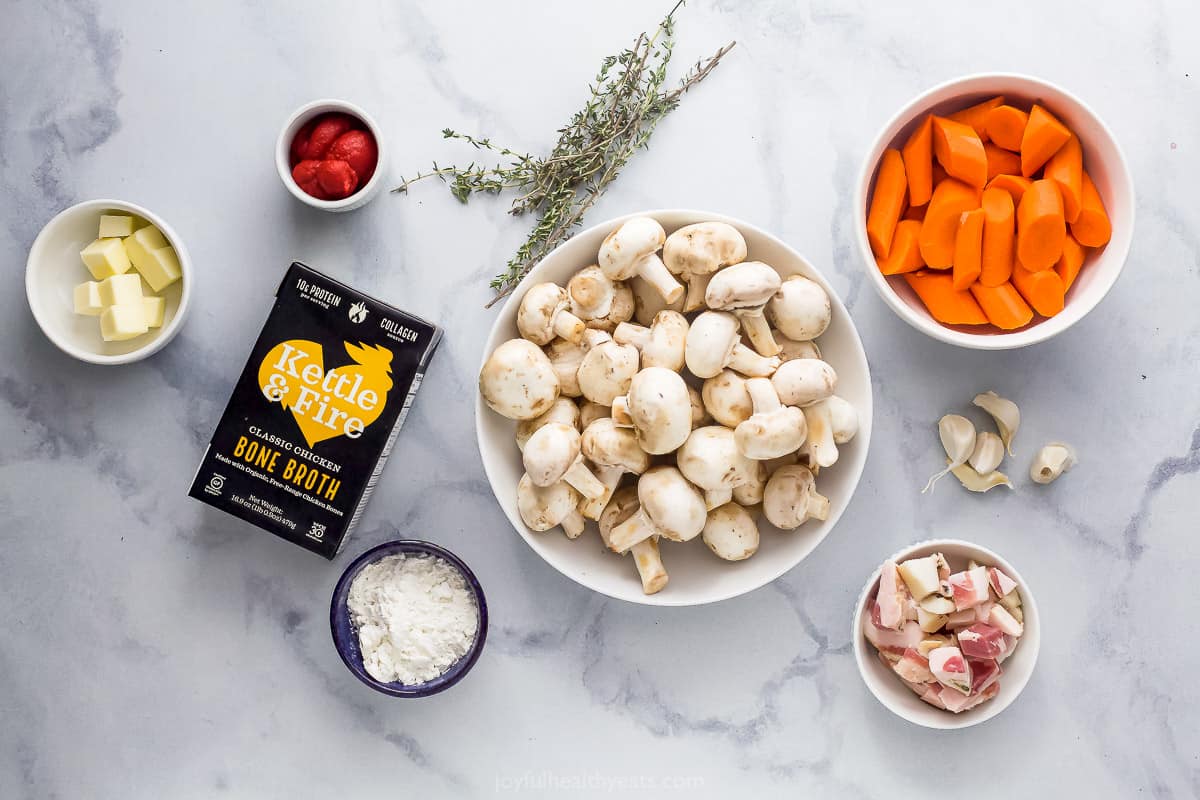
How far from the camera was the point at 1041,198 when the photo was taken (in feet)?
4.07

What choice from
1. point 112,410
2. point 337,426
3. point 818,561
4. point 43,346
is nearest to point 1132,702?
point 818,561

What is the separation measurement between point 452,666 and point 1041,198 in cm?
105

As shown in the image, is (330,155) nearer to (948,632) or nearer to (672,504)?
(672,504)

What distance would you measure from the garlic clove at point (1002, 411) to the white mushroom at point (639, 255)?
0.53m

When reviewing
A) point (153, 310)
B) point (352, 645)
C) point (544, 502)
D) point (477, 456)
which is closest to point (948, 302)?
point (544, 502)

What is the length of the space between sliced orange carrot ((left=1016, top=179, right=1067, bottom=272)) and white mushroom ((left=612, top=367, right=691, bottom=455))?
0.51m

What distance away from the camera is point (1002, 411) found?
56.1 inches

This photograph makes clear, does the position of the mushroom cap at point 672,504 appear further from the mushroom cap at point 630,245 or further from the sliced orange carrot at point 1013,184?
the sliced orange carrot at point 1013,184

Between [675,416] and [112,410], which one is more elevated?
[675,416]

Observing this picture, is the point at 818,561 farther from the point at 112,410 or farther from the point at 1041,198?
the point at 112,410

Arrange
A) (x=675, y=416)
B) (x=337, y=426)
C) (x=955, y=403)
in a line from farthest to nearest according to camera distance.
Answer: (x=955, y=403)
(x=337, y=426)
(x=675, y=416)

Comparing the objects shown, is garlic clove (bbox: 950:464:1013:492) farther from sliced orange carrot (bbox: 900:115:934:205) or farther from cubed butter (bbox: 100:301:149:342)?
cubed butter (bbox: 100:301:149:342)

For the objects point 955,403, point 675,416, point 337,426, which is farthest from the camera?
point 955,403

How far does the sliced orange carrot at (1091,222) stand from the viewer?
4.16ft
